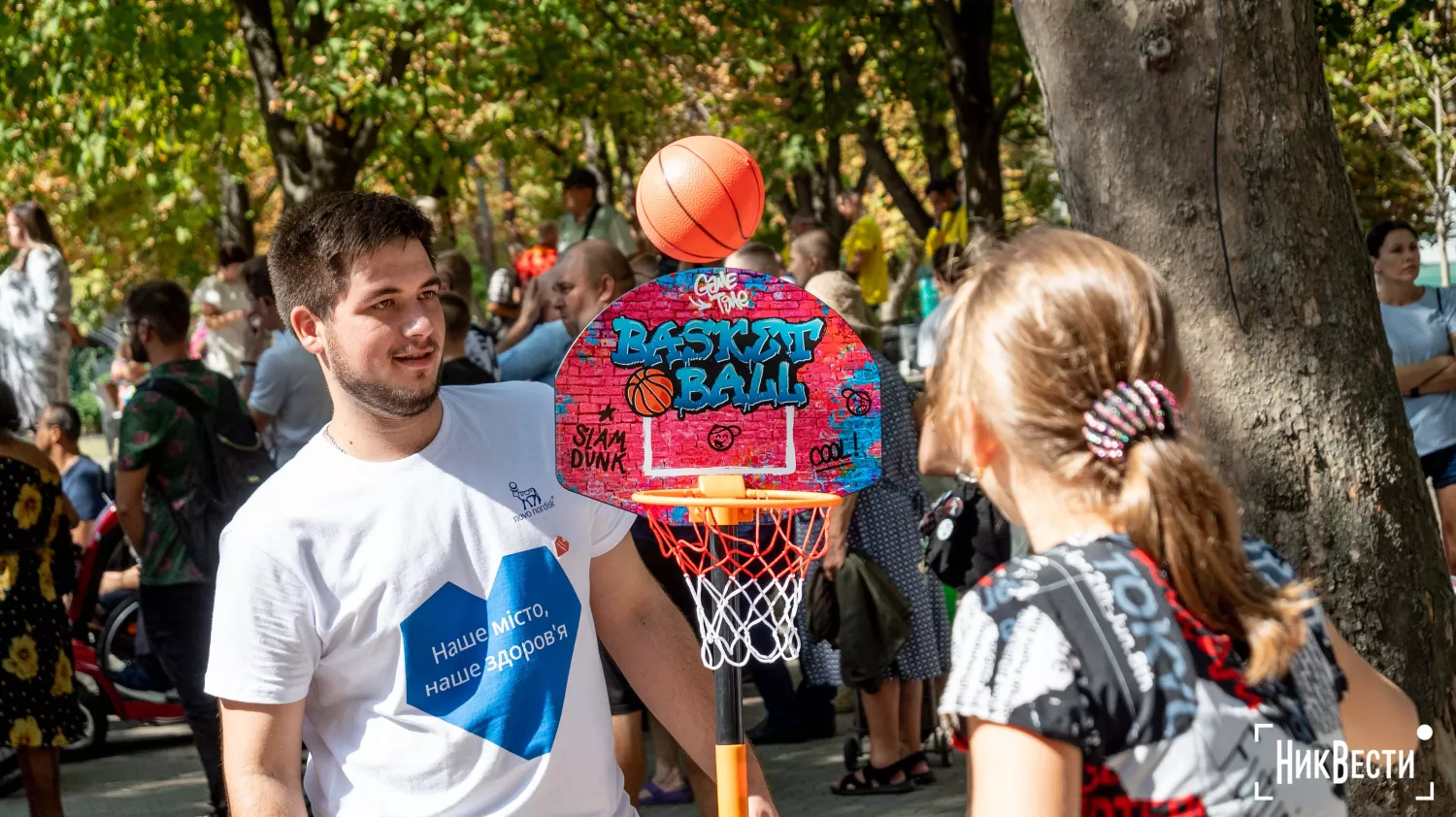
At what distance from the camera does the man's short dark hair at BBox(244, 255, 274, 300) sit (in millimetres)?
7270

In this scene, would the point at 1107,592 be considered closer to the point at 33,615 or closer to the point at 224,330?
the point at 33,615

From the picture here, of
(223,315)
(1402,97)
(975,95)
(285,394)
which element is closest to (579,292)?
(285,394)

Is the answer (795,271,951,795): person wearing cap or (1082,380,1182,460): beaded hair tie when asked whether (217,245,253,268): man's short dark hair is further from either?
(1082,380,1182,460): beaded hair tie

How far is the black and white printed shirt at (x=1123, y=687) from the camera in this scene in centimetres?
184

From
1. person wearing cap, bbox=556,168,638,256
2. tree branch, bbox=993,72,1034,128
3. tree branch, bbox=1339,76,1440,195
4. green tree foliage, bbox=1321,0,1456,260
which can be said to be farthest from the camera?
tree branch, bbox=1339,76,1440,195

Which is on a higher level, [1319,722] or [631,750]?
[1319,722]

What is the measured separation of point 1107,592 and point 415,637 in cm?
129

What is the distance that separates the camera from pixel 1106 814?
6.12 feet

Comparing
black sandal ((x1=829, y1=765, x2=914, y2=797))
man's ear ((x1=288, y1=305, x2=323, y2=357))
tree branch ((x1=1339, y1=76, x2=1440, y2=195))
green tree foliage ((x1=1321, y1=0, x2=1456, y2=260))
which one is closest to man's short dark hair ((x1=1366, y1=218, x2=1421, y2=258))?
green tree foliage ((x1=1321, y1=0, x2=1456, y2=260))

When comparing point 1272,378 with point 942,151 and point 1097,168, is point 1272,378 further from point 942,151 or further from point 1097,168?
point 942,151

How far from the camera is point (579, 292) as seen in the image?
6.52 m

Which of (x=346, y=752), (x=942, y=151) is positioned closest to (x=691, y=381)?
(x=346, y=752)

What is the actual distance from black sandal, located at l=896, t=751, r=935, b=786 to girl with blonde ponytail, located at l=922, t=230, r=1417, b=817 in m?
4.80

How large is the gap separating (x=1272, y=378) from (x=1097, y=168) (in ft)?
2.11
